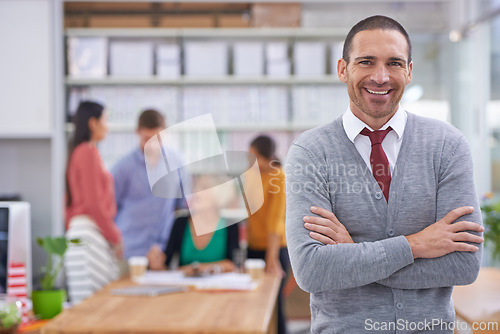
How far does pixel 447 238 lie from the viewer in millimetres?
974

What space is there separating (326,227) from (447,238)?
209 mm

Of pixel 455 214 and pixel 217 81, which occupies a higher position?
pixel 217 81

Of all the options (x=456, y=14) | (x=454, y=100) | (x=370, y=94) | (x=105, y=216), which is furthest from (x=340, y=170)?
(x=105, y=216)

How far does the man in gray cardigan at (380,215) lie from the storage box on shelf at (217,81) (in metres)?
3.19

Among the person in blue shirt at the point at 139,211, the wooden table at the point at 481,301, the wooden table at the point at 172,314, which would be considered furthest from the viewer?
the person in blue shirt at the point at 139,211

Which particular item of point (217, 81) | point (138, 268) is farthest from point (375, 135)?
point (217, 81)

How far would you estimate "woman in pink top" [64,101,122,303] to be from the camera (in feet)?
11.4

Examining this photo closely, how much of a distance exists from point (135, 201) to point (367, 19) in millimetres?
3146

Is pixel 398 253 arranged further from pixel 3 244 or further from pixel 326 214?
pixel 3 244

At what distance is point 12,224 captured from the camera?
2.34 meters

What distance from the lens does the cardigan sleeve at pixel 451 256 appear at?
0.99 meters

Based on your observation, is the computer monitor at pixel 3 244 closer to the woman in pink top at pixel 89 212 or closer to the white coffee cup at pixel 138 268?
the white coffee cup at pixel 138 268

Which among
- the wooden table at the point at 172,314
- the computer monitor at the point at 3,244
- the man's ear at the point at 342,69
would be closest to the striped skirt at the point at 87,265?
the wooden table at the point at 172,314

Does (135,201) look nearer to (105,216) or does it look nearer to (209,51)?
(105,216)
